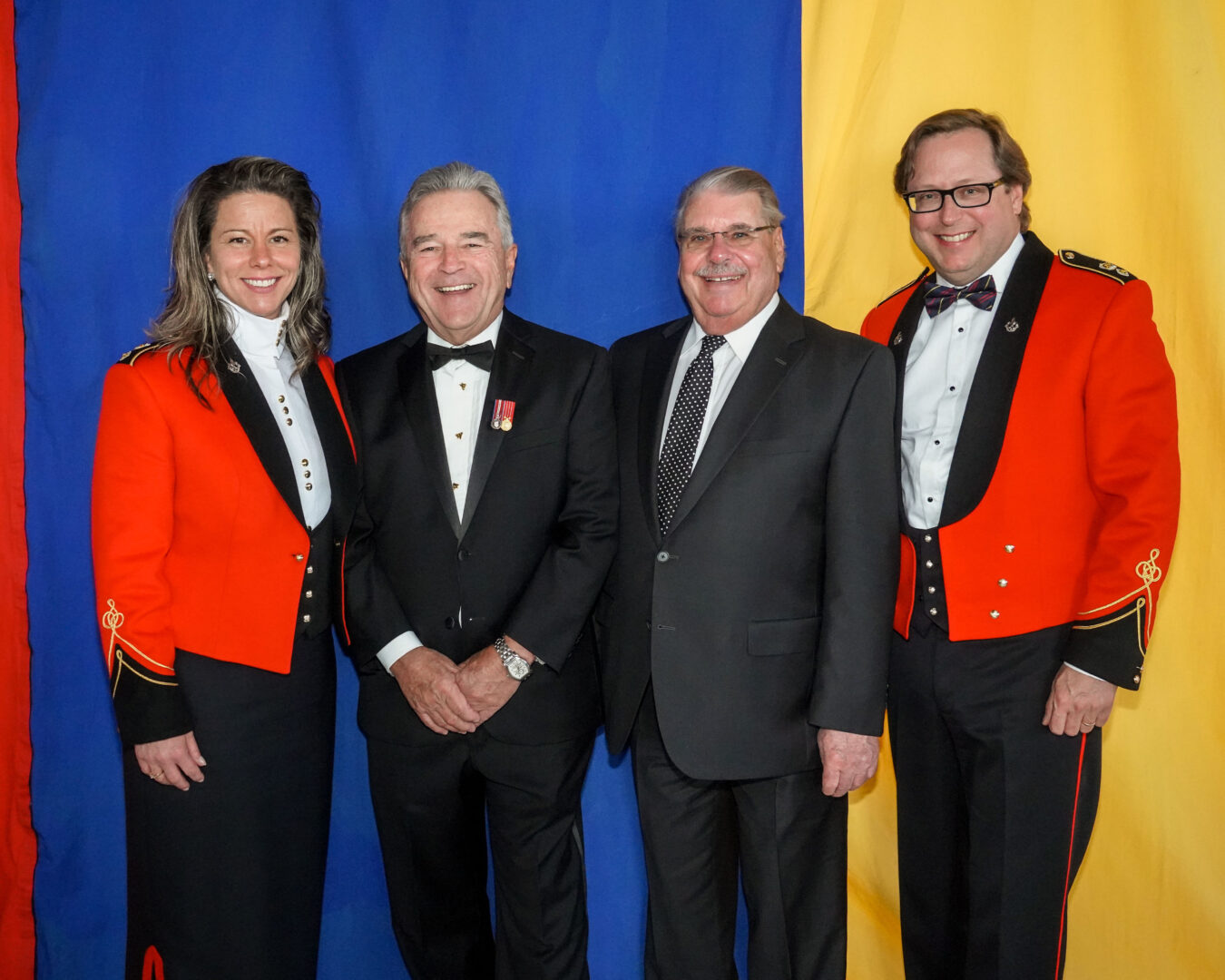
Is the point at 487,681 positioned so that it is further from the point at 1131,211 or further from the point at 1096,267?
the point at 1131,211

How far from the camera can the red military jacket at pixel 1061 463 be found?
1849 mm

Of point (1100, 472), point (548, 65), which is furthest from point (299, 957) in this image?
point (548, 65)

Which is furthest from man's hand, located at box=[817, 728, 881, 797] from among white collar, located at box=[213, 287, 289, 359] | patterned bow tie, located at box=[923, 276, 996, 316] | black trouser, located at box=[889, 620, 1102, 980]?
white collar, located at box=[213, 287, 289, 359]

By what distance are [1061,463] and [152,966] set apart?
207 cm

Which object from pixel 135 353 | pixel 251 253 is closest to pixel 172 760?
pixel 135 353

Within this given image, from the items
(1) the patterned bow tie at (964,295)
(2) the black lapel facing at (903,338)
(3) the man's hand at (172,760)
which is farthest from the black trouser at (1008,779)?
(3) the man's hand at (172,760)

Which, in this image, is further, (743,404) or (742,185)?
(742,185)

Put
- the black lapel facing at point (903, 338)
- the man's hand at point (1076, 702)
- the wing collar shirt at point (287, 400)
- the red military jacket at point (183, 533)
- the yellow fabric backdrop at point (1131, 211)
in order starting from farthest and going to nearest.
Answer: the yellow fabric backdrop at point (1131, 211) < the black lapel facing at point (903, 338) < the wing collar shirt at point (287, 400) < the man's hand at point (1076, 702) < the red military jacket at point (183, 533)

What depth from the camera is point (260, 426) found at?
1892mm

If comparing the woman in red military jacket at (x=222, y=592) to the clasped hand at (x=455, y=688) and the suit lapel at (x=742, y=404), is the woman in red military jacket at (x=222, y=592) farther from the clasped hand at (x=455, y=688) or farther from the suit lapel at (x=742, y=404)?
the suit lapel at (x=742, y=404)

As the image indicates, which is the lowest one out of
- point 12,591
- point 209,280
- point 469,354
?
point 12,591

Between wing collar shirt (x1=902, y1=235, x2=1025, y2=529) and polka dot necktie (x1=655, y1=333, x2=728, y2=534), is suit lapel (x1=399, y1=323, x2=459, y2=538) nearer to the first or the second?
polka dot necktie (x1=655, y1=333, x2=728, y2=534)

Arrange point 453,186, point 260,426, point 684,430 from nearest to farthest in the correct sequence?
point 260,426 < point 684,430 < point 453,186

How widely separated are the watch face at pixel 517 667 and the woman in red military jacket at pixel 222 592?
16.2 inches
